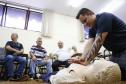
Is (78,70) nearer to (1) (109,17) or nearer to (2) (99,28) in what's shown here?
(2) (99,28)

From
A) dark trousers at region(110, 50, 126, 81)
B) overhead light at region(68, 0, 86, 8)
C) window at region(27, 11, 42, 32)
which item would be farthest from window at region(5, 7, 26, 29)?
dark trousers at region(110, 50, 126, 81)

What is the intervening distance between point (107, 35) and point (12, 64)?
2628 mm

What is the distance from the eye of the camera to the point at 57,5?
19.7 feet

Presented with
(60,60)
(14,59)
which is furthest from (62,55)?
(14,59)

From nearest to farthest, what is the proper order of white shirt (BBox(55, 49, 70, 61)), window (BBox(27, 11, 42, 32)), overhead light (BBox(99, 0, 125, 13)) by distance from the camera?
white shirt (BBox(55, 49, 70, 61)) < overhead light (BBox(99, 0, 125, 13)) < window (BBox(27, 11, 42, 32))

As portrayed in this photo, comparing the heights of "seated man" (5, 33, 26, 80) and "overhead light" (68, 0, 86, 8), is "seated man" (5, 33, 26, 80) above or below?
below

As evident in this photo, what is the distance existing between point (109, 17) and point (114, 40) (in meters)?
0.23

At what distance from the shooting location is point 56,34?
6.26 metres

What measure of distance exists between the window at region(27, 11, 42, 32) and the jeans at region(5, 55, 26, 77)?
6.88ft

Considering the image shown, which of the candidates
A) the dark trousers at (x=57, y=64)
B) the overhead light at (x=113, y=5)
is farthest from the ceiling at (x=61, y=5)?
the dark trousers at (x=57, y=64)

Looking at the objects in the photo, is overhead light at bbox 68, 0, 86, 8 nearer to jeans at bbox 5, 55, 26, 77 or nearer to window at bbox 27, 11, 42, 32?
window at bbox 27, 11, 42, 32

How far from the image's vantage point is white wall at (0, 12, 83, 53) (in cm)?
567

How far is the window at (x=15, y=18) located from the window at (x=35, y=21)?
228 mm

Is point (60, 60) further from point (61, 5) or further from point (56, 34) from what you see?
point (61, 5)
